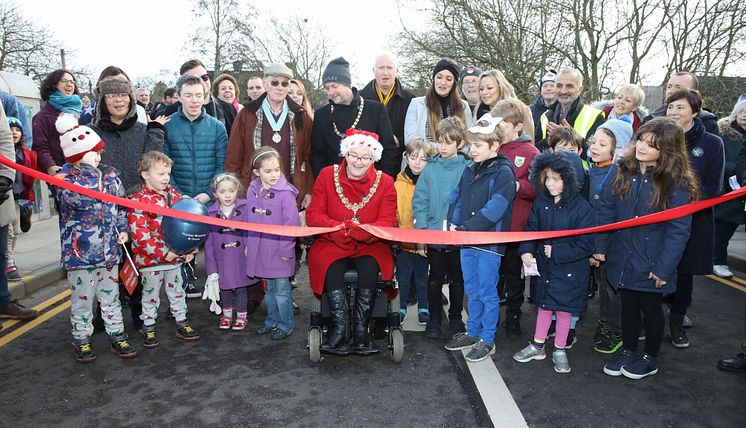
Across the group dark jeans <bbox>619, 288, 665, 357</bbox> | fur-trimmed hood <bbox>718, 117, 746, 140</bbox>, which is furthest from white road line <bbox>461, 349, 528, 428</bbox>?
fur-trimmed hood <bbox>718, 117, 746, 140</bbox>

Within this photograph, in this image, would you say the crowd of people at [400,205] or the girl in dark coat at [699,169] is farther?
the girl in dark coat at [699,169]

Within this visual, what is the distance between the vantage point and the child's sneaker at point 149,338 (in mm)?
4770

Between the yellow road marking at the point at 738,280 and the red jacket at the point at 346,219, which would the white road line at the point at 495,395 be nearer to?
the red jacket at the point at 346,219

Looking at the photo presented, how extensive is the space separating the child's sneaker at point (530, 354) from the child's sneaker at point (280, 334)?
78.4 inches

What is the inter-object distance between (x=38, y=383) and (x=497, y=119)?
398 cm

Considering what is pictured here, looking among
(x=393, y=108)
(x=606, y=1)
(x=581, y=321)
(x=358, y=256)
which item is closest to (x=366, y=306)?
(x=358, y=256)

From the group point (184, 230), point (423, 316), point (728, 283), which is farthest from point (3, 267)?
point (728, 283)

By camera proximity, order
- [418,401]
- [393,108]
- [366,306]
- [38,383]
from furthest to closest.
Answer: [393,108]
[366,306]
[38,383]
[418,401]

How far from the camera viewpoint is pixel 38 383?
13.4 feet

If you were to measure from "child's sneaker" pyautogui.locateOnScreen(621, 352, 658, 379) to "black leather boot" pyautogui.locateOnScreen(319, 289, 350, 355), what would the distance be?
2.10m

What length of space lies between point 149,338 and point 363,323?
6.27 ft

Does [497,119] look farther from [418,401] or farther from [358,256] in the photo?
[418,401]

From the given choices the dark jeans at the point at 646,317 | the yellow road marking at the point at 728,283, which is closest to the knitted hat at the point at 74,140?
the dark jeans at the point at 646,317

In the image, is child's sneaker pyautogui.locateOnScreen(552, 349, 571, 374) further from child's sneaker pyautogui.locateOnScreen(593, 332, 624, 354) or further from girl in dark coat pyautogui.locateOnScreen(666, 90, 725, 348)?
girl in dark coat pyautogui.locateOnScreen(666, 90, 725, 348)
